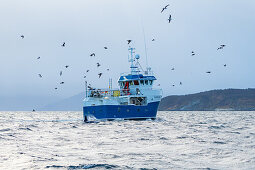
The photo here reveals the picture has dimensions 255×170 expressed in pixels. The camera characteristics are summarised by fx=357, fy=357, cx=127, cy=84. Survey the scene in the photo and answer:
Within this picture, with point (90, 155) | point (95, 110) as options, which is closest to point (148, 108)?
point (95, 110)

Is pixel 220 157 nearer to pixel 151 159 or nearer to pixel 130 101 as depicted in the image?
→ pixel 151 159

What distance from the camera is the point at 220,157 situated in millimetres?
17016

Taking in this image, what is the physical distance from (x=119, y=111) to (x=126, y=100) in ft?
9.85

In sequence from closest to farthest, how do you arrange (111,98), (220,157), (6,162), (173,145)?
(6,162)
(220,157)
(173,145)
(111,98)

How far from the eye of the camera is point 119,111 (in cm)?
5675

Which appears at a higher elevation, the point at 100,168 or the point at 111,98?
the point at 111,98

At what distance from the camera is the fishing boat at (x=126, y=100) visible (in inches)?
2232

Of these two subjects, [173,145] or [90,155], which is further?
[173,145]

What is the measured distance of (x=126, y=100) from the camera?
5900 centimetres

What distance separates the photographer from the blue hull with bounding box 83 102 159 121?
56.3 metres

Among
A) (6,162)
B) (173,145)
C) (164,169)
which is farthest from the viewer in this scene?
(173,145)

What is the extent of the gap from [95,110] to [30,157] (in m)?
40.7

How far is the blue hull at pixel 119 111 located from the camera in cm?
5631

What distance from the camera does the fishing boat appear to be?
5669 centimetres
